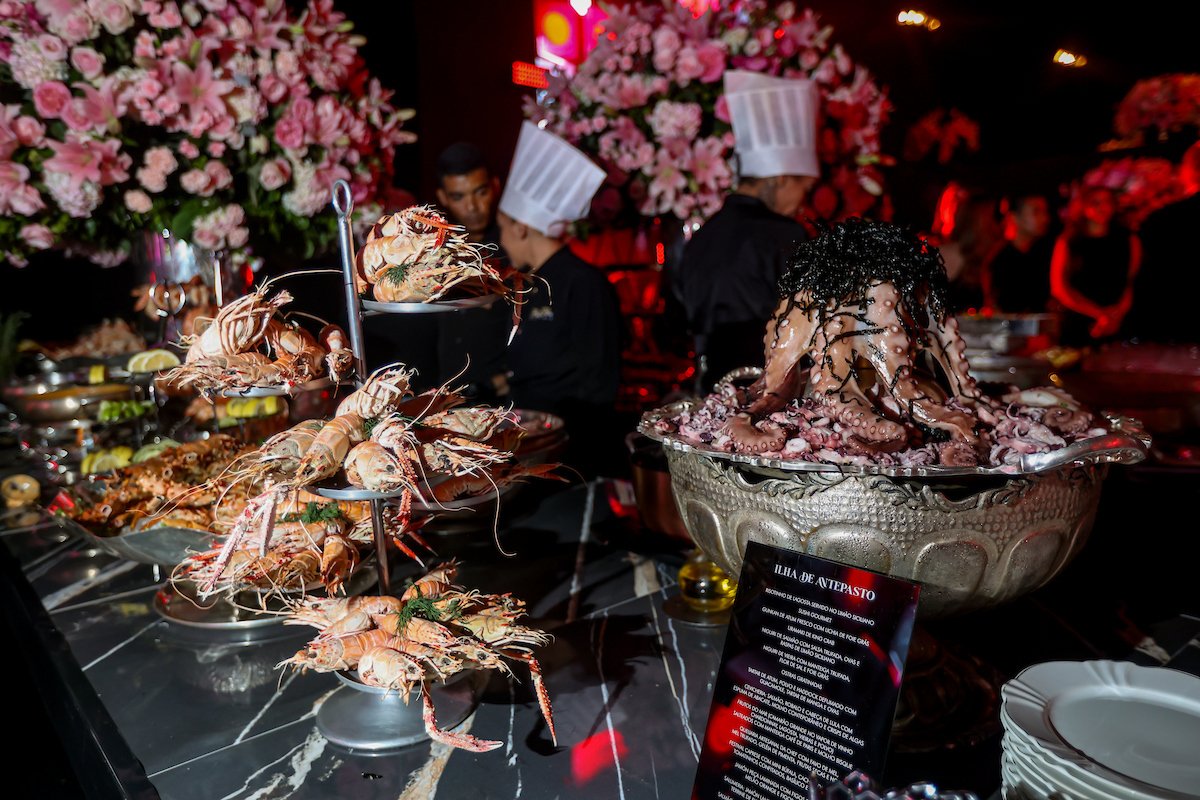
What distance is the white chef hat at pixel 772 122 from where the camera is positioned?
233cm

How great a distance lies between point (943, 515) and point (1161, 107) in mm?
2650

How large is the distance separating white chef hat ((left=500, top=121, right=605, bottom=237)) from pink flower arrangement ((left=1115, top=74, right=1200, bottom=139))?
1.92 meters

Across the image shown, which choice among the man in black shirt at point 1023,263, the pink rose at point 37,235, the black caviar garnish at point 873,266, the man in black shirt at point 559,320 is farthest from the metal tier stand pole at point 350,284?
the man in black shirt at point 1023,263

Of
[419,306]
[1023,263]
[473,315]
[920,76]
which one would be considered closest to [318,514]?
[419,306]


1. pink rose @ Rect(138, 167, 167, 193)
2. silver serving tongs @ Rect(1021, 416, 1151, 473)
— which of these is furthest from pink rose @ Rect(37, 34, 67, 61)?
silver serving tongs @ Rect(1021, 416, 1151, 473)

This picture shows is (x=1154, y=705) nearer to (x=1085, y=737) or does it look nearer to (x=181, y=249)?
(x=1085, y=737)

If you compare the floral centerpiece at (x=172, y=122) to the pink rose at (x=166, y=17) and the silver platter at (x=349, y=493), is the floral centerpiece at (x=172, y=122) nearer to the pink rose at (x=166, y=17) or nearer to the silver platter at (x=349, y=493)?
the pink rose at (x=166, y=17)

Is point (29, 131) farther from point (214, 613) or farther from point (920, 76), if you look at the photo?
point (920, 76)

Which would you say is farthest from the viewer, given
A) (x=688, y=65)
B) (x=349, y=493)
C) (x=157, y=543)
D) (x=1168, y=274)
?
(x=1168, y=274)

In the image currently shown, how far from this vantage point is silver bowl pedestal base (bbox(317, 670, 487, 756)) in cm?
100

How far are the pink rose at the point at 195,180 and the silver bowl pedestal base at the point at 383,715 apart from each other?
4.04 feet

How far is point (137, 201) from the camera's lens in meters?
1.74

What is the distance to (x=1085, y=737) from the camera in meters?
0.73

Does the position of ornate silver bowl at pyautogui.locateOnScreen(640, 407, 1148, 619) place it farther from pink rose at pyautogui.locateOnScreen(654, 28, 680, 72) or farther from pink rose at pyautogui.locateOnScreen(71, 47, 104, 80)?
pink rose at pyautogui.locateOnScreen(654, 28, 680, 72)
